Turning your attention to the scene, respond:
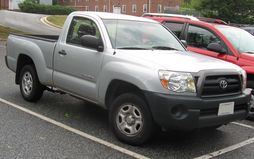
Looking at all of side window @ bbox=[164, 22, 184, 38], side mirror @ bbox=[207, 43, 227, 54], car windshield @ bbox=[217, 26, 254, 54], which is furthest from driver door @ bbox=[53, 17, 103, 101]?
car windshield @ bbox=[217, 26, 254, 54]

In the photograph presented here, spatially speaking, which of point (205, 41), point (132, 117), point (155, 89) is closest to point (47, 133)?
point (132, 117)

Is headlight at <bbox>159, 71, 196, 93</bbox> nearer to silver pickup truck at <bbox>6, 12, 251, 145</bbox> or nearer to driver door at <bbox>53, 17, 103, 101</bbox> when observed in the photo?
silver pickup truck at <bbox>6, 12, 251, 145</bbox>

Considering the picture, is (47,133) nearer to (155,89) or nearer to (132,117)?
(132,117)

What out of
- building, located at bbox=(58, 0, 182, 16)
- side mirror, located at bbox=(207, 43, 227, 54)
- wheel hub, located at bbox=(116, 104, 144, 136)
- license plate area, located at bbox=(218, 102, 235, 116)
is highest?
building, located at bbox=(58, 0, 182, 16)

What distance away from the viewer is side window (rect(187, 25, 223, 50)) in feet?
28.2

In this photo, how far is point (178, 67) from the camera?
17.8ft

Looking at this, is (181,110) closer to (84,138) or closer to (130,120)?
(130,120)

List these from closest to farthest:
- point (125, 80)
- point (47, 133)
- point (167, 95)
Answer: point (167, 95) < point (125, 80) < point (47, 133)

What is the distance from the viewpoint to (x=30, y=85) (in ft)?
26.0

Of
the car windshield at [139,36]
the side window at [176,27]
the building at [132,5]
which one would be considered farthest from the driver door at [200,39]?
the building at [132,5]

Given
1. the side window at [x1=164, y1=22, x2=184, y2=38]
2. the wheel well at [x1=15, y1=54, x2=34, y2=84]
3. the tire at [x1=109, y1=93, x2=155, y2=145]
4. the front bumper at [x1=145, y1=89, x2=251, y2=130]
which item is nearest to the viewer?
the front bumper at [x1=145, y1=89, x2=251, y2=130]

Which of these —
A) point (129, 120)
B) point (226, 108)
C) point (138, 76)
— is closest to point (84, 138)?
point (129, 120)

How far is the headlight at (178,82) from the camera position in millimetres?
5281

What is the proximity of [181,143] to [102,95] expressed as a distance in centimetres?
A: 129
